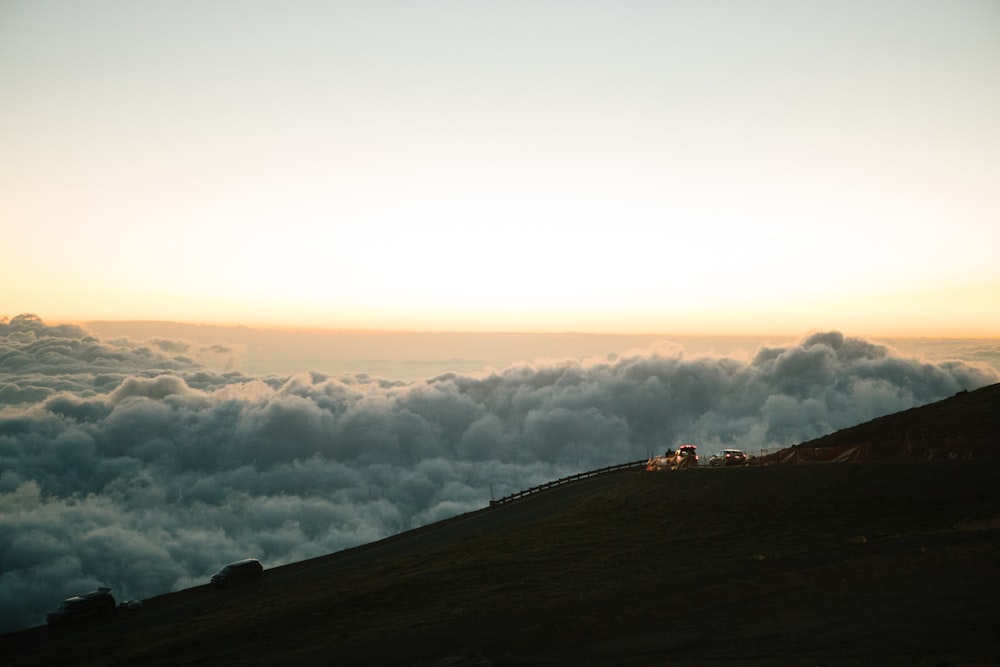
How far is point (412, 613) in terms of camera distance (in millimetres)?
25484

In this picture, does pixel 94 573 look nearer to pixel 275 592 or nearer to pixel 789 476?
pixel 275 592

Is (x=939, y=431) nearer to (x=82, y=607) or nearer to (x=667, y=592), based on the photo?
(x=667, y=592)

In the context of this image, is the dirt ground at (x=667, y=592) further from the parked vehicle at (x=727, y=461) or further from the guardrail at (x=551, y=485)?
the guardrail at (x=551, y=485)

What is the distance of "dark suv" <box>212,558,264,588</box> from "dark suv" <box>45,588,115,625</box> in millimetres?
6237

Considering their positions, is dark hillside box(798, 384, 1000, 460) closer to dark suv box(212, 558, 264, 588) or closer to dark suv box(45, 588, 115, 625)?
dark suv box(212, 558, 264, 588)

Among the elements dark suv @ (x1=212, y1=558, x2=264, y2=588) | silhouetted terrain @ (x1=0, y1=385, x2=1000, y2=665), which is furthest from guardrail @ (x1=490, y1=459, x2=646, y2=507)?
dark suv @ (x1=212, y1=558, x2=264, y2=588)

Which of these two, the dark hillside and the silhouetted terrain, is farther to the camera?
the dark hillside

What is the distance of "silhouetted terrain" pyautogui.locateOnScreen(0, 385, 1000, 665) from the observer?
54.4 ft

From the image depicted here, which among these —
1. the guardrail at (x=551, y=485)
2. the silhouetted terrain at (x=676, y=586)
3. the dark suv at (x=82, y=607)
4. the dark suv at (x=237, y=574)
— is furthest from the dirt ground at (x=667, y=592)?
the guardrail at (x=551, y=485)

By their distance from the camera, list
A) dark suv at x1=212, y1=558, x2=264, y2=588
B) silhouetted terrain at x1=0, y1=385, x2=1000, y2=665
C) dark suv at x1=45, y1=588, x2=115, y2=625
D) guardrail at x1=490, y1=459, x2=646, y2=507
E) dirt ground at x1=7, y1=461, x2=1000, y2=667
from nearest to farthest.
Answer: dirt ground at x1=7, y1=461, x2=1000, y2=667, silhouetted terrain at x1=0, y1=385, x2=1000, y2=665, dark suv at x1=45, y1=588, x2=115, y2=625, dark suv at x1=212, y1=558, x2=264, y2=588, guardrail at x1=490, y1=459, x2=646, y2=507

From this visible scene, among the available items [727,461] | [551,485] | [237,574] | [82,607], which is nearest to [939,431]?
[727,461]

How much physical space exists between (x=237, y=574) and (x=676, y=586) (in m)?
33.2

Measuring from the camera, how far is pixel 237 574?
146 feet

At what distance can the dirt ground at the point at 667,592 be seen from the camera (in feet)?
53.8
